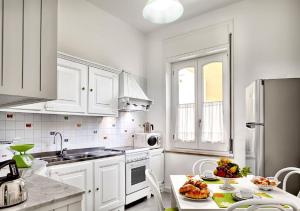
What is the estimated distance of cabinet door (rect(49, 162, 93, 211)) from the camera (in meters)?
2.22

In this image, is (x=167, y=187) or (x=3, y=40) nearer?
(x=3, y=40)

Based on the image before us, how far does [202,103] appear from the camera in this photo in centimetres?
371

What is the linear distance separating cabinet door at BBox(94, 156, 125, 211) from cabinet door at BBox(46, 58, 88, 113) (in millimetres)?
796

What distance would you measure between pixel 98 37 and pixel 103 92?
1.04 meters

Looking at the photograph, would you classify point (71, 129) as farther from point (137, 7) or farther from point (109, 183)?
point (137, 7)

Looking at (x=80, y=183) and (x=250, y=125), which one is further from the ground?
(x=250, y=125)

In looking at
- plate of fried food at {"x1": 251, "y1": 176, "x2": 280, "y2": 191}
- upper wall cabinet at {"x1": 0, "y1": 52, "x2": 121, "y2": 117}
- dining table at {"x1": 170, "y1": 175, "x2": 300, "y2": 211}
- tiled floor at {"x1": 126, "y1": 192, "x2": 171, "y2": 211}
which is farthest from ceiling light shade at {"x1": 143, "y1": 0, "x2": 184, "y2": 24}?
tiled floor at {"x1": 126, "y1": 192, "x2": 171, "y2": 211}

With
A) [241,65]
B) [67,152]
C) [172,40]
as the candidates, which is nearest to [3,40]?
[67,152]

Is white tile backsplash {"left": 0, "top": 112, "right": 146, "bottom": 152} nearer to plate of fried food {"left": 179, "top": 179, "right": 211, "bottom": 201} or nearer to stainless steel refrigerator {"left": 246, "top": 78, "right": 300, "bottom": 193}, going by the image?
plate of fried food {"left": 179, "top": 179, "right": 211, "bottom": 201}

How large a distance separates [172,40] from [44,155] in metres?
2.94

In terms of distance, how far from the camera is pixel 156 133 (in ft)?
13.0

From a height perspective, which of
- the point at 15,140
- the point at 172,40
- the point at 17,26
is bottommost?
the point at 15,140

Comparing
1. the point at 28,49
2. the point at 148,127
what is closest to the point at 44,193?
the point at 28,49

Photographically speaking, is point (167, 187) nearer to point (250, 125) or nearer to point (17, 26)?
point (250, 125)
